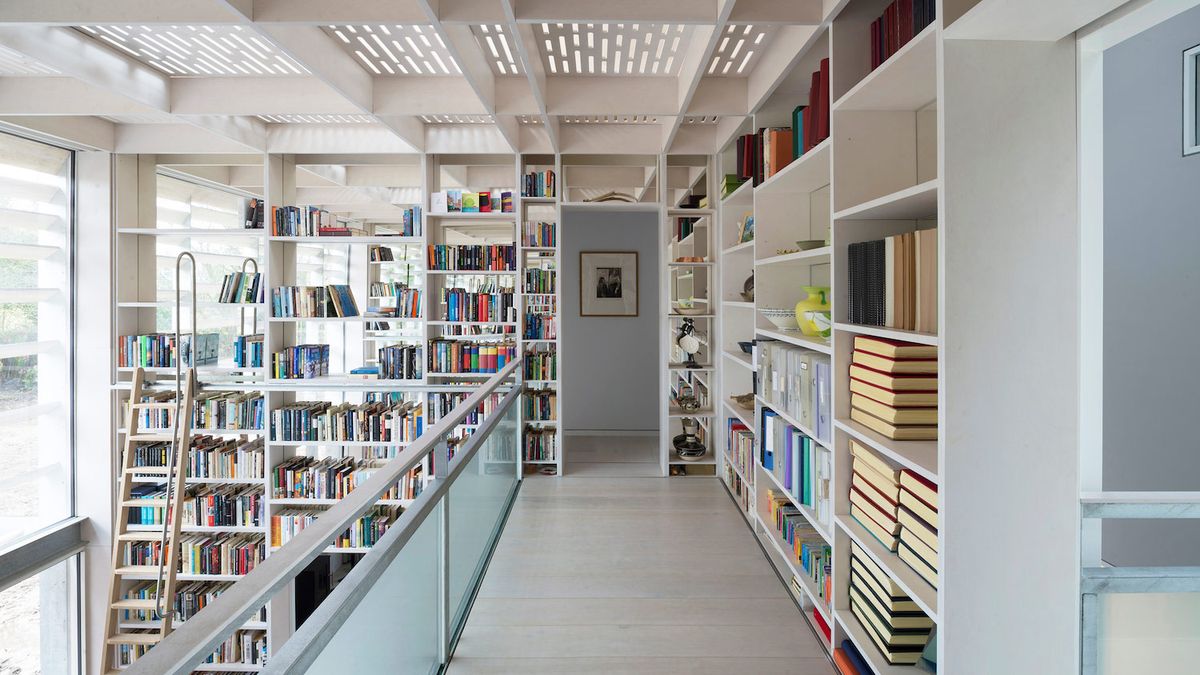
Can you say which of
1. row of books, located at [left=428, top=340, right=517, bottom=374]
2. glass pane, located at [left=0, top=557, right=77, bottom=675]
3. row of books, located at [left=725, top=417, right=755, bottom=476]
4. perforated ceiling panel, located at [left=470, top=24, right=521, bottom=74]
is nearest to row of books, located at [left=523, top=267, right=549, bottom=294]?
row of books, located at [left=428, top=340, right=517, bottom=374]

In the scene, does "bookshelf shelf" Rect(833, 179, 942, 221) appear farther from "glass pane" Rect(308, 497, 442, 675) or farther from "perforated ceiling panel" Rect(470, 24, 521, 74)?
"perforated ceiling panel" Rect(470, 24, 521, 74)

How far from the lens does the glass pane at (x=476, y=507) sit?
2.38 meters

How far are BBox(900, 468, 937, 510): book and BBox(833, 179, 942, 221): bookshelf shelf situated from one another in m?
0.78

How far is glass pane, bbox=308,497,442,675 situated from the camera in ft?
4.16

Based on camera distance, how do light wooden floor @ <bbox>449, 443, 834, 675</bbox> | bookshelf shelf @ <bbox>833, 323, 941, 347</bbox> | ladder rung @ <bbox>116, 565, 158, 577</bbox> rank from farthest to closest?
ladder rung @ <bbox>116, 565, 158, 577</bbox> < light wooden floor @ <bbox>449, 443, 834, 675</bbox> < bookshelf shelf @ <bbox>833, 323, 941, 347</bbox>

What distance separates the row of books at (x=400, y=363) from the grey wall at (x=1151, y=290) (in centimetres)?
444

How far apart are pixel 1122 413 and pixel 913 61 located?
6.33ft

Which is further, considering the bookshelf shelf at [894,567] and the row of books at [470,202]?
the row of books at [470,202]

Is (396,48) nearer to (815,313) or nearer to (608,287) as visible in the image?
(815,313)

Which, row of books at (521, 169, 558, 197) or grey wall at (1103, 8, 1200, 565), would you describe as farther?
row of books at (521, 169, 558, 197)

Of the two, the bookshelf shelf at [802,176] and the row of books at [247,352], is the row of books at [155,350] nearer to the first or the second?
the row of books at [247,352]

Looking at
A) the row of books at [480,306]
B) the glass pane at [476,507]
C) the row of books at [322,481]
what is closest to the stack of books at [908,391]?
the glass pane at [476,507]

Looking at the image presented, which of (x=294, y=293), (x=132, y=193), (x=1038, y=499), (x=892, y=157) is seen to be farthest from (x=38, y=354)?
(x=1038, y=499)

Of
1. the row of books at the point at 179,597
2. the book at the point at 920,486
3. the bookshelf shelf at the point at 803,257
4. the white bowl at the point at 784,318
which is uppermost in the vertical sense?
the bookshelf shelf at the point at 803,257
